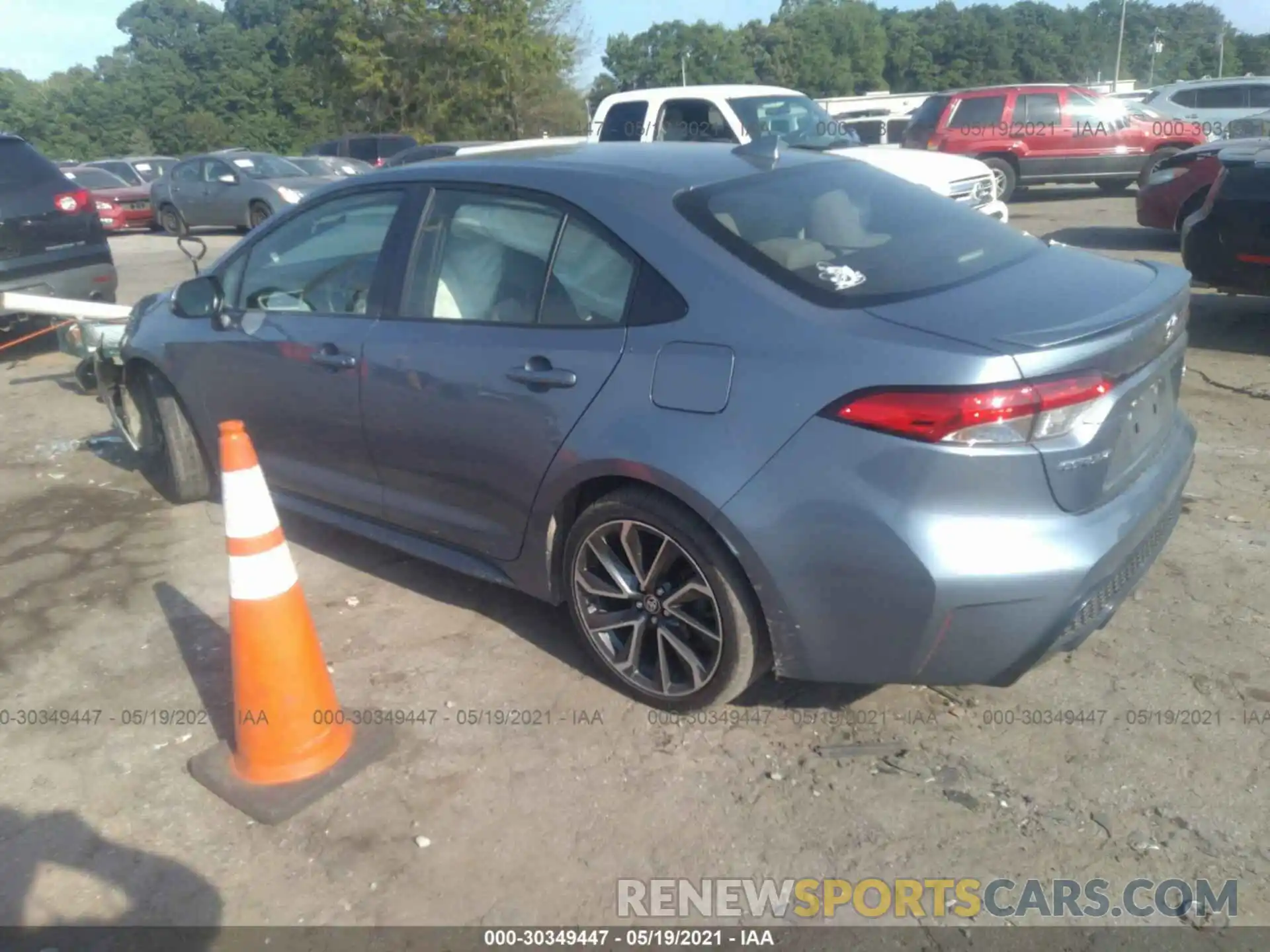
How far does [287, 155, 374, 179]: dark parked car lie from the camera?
66.7ft

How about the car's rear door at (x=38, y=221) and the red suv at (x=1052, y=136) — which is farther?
the red suv at (x=1052, y=136)

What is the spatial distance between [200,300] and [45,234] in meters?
5.14

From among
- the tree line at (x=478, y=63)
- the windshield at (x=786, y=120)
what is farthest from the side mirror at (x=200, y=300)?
the tree line at (x=478, y=63)

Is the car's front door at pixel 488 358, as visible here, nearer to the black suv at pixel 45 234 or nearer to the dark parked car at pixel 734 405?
the dark parked car at pixel 734 405

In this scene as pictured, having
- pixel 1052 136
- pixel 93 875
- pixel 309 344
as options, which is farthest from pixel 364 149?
pixel 93 875

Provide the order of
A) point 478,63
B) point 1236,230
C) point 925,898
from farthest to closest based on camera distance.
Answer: point 478,63 < point 1236,230 < point 925,898

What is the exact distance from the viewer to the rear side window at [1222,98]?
1923cm

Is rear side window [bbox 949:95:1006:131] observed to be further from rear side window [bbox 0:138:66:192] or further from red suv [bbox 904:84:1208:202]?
rear side window [bbox 0:138:66:192]

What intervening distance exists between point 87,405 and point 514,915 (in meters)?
6.32

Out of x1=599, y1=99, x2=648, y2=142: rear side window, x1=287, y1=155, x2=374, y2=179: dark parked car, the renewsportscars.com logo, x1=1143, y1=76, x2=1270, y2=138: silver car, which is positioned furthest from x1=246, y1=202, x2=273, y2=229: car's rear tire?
the renewsportscars.com logo

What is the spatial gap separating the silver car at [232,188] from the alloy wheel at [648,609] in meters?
16.4

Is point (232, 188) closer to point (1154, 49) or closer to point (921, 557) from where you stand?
point (921, 557)

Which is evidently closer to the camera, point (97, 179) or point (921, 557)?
point (921, 557)

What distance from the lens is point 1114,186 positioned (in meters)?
18.7
